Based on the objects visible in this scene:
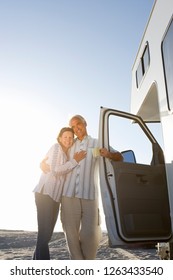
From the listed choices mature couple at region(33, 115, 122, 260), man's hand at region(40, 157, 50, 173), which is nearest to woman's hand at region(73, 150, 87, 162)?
mature couple at region(33, 115, 122, 260)

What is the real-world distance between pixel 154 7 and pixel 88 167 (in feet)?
6.56

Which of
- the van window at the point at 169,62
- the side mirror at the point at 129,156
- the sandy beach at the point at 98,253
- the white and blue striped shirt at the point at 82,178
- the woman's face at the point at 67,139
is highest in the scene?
the van window at the point at 169,62

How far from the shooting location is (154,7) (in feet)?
13.7

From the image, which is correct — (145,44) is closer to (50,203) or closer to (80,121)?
(80,121)

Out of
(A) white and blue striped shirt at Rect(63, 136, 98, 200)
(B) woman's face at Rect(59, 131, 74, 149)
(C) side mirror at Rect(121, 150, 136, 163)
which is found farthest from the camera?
(C) side mirror at Rect(121, 150, 136, 163)

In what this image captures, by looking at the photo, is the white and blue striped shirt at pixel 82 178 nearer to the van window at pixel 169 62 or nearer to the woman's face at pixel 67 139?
the woman's face at pixel 67 139

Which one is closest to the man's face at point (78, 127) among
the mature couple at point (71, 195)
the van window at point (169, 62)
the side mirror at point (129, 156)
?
the mature couple at point (71, 195)

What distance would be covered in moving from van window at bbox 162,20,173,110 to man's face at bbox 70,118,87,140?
35.9 inches

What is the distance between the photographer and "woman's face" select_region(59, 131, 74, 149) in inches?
148

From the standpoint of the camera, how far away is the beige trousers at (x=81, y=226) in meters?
3.46

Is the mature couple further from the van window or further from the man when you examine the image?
the van window

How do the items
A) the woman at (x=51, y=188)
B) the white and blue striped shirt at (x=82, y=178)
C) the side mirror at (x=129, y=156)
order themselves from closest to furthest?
the woman at (x=51, y=188)
the white and blue striped shirt at (x=82, y=178)
the side mirror at (x=129, y=156)

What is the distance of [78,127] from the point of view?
12.6 ft

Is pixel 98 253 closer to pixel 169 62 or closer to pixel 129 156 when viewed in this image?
pixel 129 156
